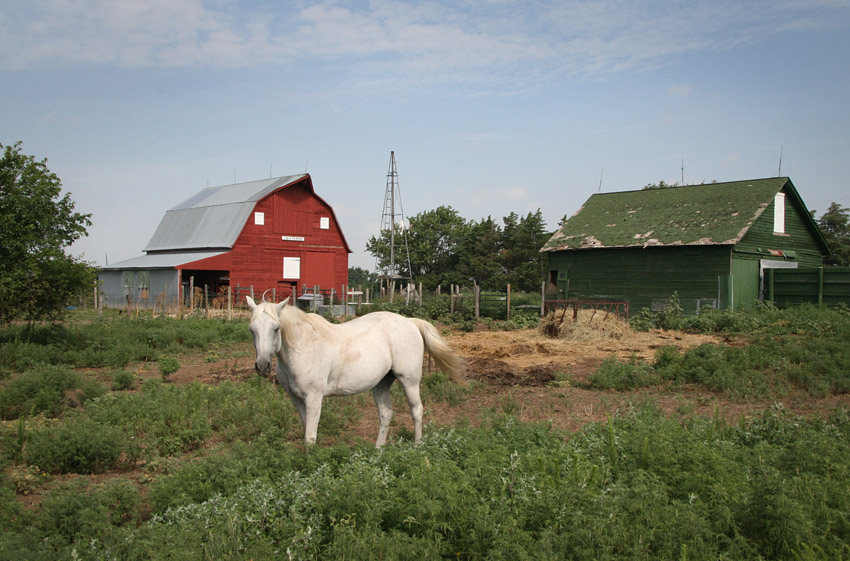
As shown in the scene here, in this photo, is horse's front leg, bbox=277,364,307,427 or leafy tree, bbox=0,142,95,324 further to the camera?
leafy tree, bbox=0,142,95,324

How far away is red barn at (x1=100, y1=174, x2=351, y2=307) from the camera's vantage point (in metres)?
33.8

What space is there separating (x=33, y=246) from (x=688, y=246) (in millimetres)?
23239

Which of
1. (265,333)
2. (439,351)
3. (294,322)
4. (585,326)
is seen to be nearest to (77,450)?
(265,333)

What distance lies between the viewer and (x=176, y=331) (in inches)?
694

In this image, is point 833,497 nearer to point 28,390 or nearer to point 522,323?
point 28,390

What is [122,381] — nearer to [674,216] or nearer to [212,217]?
[674,216]

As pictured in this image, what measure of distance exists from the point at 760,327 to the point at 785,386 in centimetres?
1004

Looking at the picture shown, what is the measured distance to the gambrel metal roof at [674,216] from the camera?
2550cm

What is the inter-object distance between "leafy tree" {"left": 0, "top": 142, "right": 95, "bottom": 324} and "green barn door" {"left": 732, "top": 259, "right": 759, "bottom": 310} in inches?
903

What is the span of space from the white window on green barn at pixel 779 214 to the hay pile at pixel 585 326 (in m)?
11.2

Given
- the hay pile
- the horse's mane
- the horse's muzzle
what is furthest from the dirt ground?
the horse's muzzle

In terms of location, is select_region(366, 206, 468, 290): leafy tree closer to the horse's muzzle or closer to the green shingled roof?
the green shingled roof

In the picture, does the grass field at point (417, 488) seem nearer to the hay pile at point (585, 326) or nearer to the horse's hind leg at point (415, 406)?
the horse's hind leg at point (415, 406)

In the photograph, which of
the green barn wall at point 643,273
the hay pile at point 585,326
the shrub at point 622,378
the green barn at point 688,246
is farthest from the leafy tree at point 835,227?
the shrub at point 622,378
